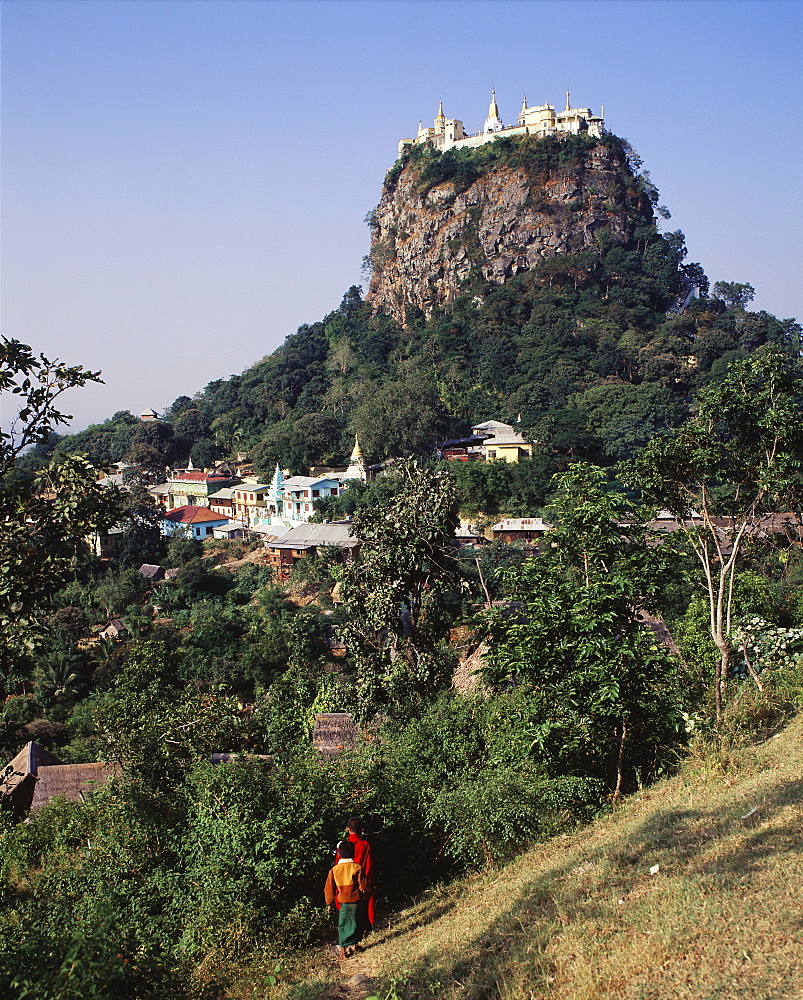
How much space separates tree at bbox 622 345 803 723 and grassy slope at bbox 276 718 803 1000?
2.32 metres

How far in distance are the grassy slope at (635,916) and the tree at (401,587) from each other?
469cm

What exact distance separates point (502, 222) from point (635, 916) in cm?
5713

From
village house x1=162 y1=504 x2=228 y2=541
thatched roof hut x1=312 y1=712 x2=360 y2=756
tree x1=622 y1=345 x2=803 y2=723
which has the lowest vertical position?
thatched roof hut x1=312 y1=712 x2=360 y2=756

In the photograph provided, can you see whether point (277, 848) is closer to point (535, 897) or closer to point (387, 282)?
point (535, 897)

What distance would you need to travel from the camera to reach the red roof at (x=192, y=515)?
38.6m

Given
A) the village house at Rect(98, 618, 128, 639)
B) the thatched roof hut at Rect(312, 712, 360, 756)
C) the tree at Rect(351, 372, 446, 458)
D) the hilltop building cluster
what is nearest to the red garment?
the thatched roof hut at Rect(312, 712, 360, 756)

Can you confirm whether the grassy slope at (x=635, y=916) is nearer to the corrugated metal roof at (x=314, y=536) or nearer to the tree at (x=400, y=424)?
the corrugated metal roof at (x=314, y=536)

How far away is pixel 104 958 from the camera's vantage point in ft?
13.5

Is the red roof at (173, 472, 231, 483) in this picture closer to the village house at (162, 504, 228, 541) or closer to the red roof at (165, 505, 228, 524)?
the red roof at (165, 505, 228, 524)

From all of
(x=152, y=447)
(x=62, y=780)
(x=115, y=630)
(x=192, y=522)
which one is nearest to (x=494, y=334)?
(x=152, y=447)

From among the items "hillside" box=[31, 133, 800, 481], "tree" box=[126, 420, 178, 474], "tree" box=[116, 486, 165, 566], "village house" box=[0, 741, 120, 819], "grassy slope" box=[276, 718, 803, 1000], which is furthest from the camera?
"tree" box=[126, 420, 178, 474]

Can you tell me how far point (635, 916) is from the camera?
434cm

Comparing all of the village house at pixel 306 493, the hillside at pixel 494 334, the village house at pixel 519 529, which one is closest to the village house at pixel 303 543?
the village house at pixel 306 493

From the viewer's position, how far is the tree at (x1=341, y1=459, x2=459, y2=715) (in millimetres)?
10562
